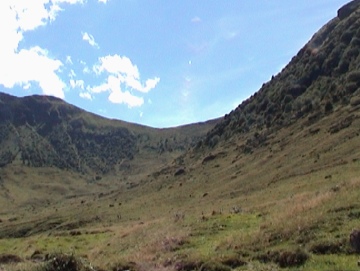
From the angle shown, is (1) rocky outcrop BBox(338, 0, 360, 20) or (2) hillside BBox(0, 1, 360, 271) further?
(1) rocky outcrop BBox(338, 0, 360, 20)

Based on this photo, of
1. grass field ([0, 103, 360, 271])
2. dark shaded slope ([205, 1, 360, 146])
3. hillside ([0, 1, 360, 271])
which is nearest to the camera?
grass field ([0, 103, 360, 271])

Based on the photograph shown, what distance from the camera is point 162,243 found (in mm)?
27906

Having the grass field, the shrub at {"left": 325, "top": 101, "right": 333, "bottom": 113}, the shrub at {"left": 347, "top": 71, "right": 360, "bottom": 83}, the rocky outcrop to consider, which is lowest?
the grass field

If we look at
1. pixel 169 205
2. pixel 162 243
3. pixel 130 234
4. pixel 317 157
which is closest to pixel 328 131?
pixel 317 157

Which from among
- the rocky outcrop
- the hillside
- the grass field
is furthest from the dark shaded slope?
the grass field

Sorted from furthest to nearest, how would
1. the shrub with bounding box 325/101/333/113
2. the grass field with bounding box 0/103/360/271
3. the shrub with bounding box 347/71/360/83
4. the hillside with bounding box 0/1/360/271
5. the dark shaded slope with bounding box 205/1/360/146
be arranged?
the dark shaded slope with bounding box 205/1/360/146
the shrub with bounding box 347/71/360/83
the shrub with bounding box 325/101/333/113
the hillside with bounding box 0/1/360/271
the grass field with bounding box 0/103/360/271

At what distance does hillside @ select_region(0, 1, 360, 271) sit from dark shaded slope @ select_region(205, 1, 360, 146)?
1.34 ft

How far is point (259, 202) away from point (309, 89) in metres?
88.1

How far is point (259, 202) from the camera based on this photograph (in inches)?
1756

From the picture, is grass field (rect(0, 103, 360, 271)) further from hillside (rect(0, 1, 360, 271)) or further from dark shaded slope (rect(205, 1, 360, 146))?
dark shaded slope (rect(205, 1, 360, 146))

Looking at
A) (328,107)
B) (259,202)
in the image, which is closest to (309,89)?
(328,107)

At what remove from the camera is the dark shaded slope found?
105 meters

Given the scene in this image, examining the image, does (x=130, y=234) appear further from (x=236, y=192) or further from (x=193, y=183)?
(x=193, y=183)

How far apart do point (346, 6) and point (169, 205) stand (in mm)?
126314
